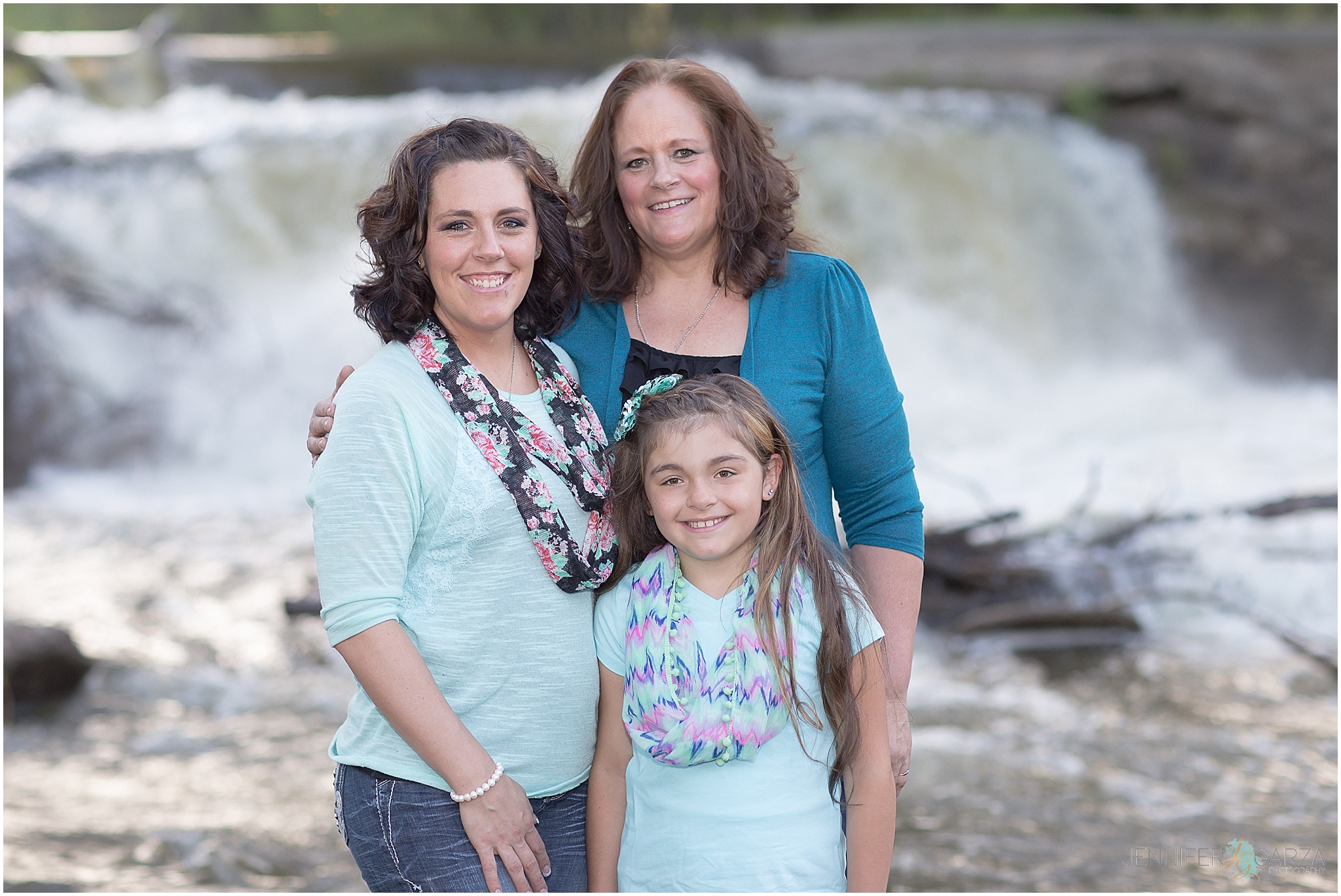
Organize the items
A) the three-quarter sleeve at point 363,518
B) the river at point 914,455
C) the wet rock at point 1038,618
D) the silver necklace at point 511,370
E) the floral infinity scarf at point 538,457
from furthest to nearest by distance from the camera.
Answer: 1. the wet rock at point 1038,618
2. the river at point 914,455
3. the silver necklace at point 511,370
4. the floral infinity scarf at point 538,457
5. the three-quarter sleeve at point 363,518

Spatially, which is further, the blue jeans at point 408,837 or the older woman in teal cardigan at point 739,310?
the older woman in teal cardigan at point 739,310

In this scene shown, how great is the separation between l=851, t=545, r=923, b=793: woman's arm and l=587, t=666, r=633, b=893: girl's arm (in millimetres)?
441

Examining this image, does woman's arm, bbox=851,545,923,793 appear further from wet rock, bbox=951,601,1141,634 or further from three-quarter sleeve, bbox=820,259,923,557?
wet rock, bbox=951,601,1141,634

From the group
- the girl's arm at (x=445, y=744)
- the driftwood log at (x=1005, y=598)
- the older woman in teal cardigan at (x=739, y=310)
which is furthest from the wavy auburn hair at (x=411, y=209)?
the driftwood log at (x=1005, y=598)

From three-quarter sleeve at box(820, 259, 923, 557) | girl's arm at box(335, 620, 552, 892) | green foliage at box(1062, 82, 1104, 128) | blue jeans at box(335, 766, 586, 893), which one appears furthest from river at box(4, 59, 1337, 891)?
blue jeans at box(335, 766, 586, 893)

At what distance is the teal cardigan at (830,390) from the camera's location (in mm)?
1936

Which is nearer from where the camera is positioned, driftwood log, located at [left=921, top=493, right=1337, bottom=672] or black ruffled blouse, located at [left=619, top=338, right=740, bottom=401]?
black ruffled blouse, located at [left=619, top=338, right=740, bottom=401]

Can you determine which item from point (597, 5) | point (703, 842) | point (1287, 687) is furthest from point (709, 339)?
point (597, 5)

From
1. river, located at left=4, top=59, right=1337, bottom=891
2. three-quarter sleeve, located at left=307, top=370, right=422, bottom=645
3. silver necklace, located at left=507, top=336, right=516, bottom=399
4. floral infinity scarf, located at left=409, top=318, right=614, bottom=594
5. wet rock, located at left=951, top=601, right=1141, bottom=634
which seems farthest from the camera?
wet rock, located at left=951, top=601, right=1141, bottom=634

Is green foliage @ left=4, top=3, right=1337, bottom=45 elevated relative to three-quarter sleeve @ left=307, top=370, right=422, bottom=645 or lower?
elevated

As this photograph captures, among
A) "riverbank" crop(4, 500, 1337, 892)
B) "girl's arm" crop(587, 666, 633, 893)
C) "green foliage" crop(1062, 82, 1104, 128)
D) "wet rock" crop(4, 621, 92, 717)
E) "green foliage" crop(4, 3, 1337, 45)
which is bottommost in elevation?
"riverbank" crop(4, 500, 1337, 892)

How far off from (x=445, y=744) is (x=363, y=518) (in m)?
0.33

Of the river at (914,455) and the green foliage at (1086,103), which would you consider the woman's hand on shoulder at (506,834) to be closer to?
the river at (914,455)

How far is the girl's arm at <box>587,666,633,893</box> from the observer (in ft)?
5.89
